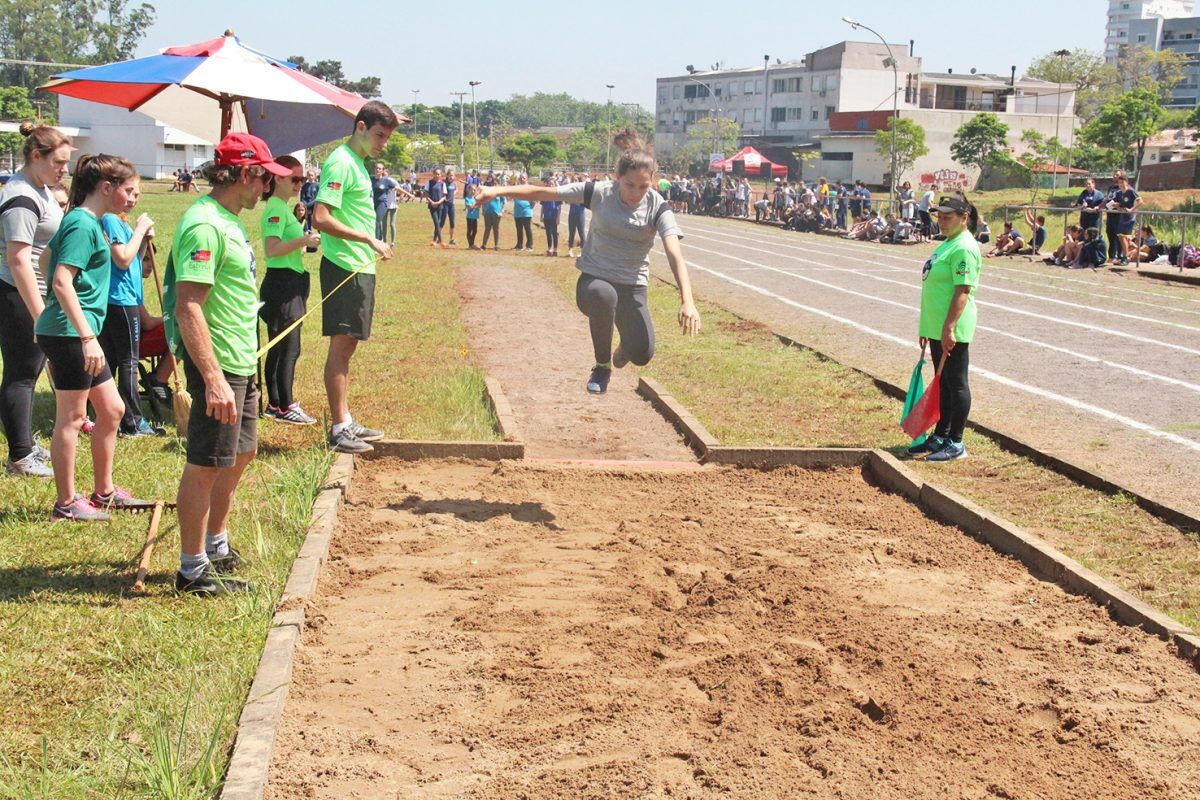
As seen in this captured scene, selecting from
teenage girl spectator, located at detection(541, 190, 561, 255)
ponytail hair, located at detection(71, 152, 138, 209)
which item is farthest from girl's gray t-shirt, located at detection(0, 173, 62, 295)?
teenage girl spectator, located at detection(541, 190, 561, 255)

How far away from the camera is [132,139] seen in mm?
98312

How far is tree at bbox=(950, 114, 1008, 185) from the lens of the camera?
244 feet

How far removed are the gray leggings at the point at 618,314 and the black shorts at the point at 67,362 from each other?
3.07 meters

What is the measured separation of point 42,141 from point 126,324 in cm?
192

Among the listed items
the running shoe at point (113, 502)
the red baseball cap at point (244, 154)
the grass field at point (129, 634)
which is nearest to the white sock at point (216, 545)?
the grass field at point (129, 634)

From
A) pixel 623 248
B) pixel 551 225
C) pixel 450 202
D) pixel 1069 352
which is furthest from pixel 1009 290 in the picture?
pixel 623 248

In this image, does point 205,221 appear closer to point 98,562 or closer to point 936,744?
point 98,562

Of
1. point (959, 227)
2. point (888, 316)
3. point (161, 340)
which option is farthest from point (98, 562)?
point (888, 316)

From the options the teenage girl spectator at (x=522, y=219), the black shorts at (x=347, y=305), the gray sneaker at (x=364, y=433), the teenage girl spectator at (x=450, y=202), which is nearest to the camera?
the black shorts at (x=347, y=305)

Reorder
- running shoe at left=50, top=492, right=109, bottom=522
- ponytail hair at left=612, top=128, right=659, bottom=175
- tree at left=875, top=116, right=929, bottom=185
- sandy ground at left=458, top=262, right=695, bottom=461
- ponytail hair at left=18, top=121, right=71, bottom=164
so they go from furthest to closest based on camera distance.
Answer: tree at left=875, top=116, right=929, bottom=185
sandy ground at left=458, top=262, right=695, bottom=461
ponytail hair at left=612, top=128, right=659, bottom=175
ponytail hair at left=18, top=121, right=71, bottom=164
running shoe at left=50, top=492, right=109, bottom=522

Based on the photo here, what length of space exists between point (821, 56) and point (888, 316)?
11431 cm

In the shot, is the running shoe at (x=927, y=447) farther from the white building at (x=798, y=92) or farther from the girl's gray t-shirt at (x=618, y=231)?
the white building at (x=798, y=92)

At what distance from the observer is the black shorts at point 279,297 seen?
346 inches

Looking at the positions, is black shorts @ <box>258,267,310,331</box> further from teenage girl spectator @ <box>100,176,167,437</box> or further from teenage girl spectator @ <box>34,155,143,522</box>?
teenage girl spectator @ <box>34,155,143,522</box>
